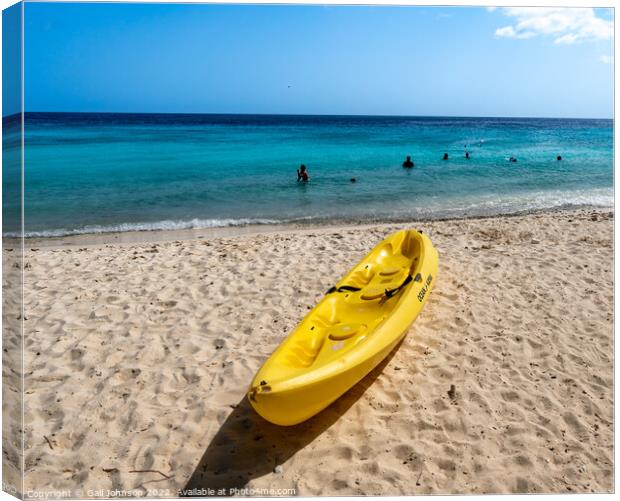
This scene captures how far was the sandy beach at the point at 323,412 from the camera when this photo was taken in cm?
296

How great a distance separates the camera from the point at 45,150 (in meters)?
23.0

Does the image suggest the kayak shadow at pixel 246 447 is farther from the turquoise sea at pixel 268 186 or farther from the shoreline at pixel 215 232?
the shoreline at pixel 215 232

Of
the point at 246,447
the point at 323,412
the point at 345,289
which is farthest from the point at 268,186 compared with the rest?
the point at 246,447

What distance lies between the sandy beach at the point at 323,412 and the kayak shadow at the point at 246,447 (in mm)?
11

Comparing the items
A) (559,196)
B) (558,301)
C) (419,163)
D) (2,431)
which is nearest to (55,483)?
(2,431)

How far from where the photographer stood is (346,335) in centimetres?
384

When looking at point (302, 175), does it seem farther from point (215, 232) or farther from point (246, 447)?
point (246, 447)

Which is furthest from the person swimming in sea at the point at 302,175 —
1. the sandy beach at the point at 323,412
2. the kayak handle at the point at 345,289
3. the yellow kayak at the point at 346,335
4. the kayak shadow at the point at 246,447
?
the kayak shadow at the point at 246,447

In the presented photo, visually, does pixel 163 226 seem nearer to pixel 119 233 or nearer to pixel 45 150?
pixel 119 233

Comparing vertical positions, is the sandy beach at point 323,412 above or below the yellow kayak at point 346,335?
below

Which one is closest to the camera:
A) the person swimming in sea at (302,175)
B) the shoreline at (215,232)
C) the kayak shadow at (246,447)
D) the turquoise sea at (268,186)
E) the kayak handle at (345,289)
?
the kayak shadow at (246,447)

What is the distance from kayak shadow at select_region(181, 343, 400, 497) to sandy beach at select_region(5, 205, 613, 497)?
0.01m

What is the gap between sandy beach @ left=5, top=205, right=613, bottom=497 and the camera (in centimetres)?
296

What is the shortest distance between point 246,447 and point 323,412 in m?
0.62
